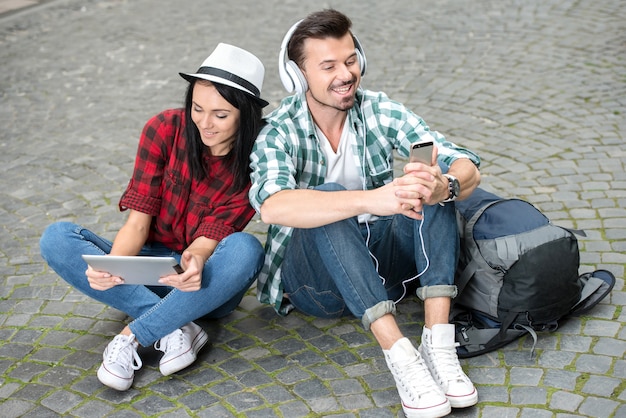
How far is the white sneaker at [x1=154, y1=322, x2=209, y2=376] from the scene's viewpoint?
378cm

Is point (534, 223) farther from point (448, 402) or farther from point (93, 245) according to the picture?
point (93, 245)

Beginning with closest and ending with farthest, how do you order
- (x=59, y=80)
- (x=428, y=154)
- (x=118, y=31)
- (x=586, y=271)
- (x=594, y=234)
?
(x=428, y=154)
(x=586, y=271)
(x=594, y=234)
(x=59, y=80)
(x=118, y=31)

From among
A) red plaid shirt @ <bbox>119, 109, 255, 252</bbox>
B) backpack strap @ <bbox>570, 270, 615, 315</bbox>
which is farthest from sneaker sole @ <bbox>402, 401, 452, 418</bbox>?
red plaid shirt @ <bbox>119, 109, 255, 252</bbox>

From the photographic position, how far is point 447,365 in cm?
356

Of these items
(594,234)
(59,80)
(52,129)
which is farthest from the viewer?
(59,80)

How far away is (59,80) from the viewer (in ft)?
27.1

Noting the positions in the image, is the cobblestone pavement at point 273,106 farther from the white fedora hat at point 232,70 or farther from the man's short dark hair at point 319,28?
the man's short dark hair at point 319,28

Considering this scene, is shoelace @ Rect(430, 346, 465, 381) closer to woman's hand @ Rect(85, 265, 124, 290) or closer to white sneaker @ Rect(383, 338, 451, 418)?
white sneaker @ Rect(383, 338, 451, 418)

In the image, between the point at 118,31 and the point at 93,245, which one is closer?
the point at 93,245

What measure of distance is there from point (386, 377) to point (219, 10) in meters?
7.55

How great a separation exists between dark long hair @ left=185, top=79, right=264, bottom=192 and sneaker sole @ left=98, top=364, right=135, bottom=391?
3.18 ft

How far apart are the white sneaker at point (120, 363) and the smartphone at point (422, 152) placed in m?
1.52

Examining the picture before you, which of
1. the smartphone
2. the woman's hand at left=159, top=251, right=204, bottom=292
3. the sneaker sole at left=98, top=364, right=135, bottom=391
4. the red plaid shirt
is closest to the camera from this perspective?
the smartphone

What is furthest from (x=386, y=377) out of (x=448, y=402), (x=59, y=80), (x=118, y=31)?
(x=118, y=31)
